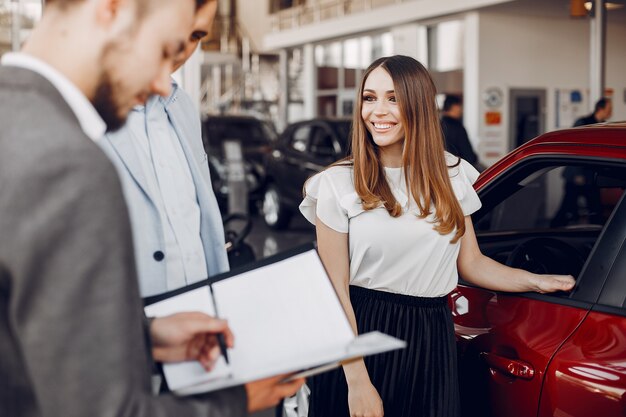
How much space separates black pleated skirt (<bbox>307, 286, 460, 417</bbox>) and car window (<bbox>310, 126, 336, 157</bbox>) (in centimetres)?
977

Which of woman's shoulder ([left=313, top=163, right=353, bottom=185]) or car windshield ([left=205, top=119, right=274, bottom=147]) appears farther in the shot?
car windshield ([left=205, top=119, right=274, bottom=147])

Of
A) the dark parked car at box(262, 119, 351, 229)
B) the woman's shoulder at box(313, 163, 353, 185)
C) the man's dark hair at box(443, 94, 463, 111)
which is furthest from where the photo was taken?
the dark parked car at box(262, 119, 351, 229)

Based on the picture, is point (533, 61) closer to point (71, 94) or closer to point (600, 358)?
point (600, 358)

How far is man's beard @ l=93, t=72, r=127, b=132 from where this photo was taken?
1109 millimetres

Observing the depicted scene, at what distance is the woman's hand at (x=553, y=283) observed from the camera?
2.49 meters

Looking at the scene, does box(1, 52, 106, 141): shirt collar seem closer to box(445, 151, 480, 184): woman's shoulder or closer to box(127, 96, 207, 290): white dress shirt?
box(127, 96, 207, 290): white dress shirt

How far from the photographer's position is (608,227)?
7.77 ft

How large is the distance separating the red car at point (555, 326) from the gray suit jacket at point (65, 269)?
4.81 feet

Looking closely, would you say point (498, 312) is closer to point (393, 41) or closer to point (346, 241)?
point (346, 241)

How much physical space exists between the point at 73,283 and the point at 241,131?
51.3ft

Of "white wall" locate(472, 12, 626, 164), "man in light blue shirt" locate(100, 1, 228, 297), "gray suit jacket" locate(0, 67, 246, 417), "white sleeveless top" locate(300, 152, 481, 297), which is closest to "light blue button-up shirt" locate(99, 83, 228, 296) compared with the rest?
"man in light blue shirt" locate(100, 1, 228, 297)

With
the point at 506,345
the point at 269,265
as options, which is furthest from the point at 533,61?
the point at 269,265

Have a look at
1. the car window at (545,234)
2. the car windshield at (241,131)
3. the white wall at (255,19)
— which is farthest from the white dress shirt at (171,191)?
the white wall at (255,19)

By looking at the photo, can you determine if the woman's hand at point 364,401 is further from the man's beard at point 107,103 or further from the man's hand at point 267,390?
the man's beard at point 107,103
